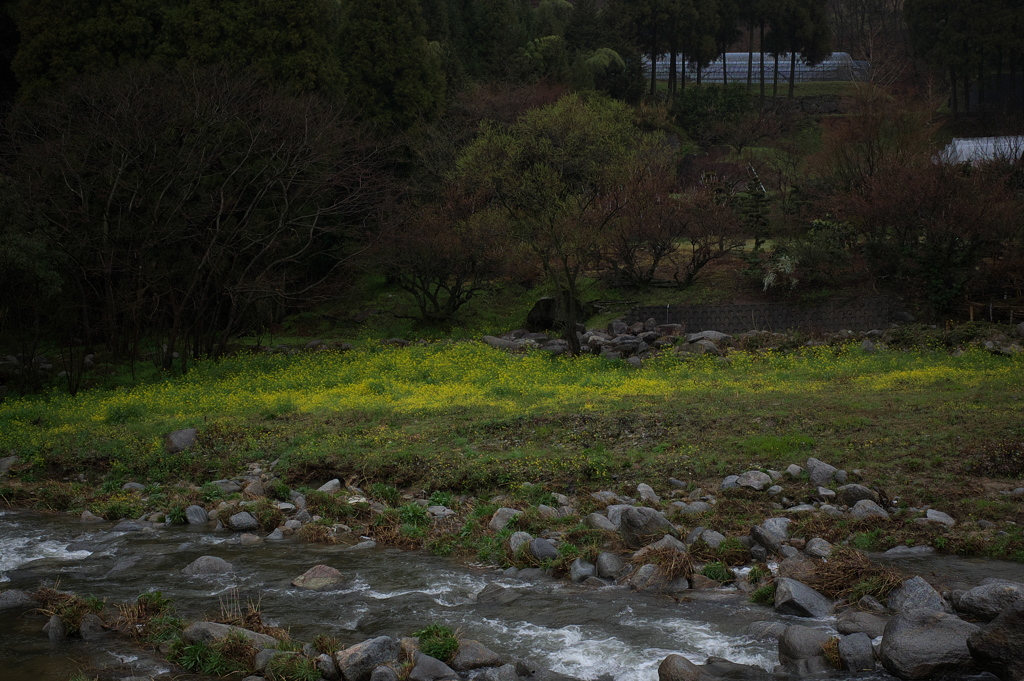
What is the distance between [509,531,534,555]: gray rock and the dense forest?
12.3 metres

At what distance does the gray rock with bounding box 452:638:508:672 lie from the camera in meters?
7.25

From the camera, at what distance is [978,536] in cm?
926

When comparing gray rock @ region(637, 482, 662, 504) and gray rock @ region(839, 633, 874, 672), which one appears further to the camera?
gray rock @ region(637, 482, 662, 504)

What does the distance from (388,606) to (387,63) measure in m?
30.3

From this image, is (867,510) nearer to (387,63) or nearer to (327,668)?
(327,668)

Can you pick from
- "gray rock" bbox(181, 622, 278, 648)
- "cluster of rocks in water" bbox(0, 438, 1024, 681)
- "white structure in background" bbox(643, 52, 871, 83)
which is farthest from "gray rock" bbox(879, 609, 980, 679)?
"white structure in background" bbox(643, 52, 871, 83)

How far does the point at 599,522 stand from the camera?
1031 cm

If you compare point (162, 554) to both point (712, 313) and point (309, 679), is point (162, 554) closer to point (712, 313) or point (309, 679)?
point (309, 679)

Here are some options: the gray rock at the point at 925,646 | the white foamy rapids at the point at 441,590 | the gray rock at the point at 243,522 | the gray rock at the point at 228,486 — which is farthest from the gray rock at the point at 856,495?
the gray rock at the point at 228,486

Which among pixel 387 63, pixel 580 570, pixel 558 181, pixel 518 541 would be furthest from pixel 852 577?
pixel 387 63

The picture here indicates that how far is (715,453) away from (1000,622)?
5.78 m

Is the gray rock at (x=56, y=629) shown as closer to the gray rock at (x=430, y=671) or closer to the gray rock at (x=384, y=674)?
→ the gray rock at (x=430, y=671)

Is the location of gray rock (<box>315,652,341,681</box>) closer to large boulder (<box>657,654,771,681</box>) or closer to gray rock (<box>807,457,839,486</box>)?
large boulder (<box>657,654,771,681</box>)

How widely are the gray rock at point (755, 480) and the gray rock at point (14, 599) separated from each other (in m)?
8.11
